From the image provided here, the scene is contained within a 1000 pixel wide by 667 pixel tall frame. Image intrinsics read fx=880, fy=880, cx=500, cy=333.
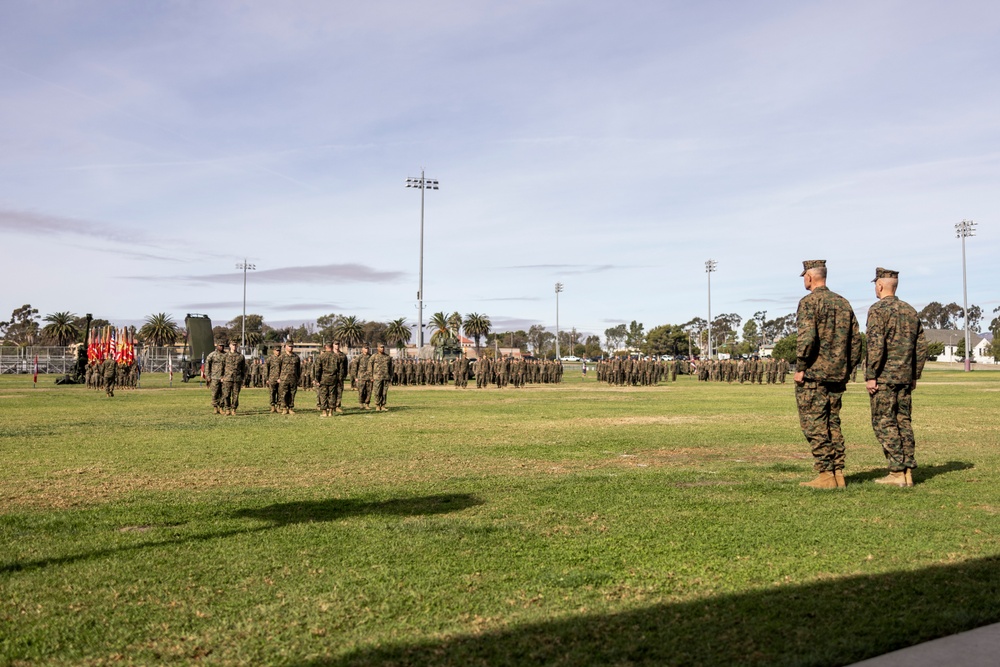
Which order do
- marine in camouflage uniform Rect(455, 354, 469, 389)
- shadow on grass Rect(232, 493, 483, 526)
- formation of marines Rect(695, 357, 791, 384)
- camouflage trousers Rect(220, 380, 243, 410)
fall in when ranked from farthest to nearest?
formation of marines Rect(695, 357, 791, 384) < marine in camouflage uniform Rect(455, 354, 469, 389) < camouflage trousers Rect(220, 380, 243, 410) < shadow on grass Rect(232, 493, 483, 526)

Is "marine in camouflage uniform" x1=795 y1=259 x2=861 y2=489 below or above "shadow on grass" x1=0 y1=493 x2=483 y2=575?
above

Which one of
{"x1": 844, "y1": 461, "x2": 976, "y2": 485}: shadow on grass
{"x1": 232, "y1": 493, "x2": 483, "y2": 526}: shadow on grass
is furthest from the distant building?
{"x1": 232, "y1": 493, "x2": 483, "y2": 526}: shadow on grass

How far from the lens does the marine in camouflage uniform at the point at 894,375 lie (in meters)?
8.85

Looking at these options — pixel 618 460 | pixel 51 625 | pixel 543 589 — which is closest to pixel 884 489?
pixel 618 460

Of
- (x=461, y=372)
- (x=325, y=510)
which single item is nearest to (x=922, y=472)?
(x=325, y=510)

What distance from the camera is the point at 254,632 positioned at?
437 centimetres

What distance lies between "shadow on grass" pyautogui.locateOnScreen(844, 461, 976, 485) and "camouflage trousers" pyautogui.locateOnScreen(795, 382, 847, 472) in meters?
0.66

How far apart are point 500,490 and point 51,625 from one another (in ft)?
16.4

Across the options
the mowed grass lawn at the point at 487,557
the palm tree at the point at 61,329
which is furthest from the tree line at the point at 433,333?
the mowed grass lawn at the point at 487,557

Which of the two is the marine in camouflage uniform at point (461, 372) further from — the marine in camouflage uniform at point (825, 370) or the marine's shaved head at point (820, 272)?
the marine in camouflage uniform at point (825, 370)

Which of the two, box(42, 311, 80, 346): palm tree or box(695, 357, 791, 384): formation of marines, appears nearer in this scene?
box(695, 357, 791, 384): formation of marines

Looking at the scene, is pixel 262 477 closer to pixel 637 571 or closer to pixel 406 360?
pixel 637 571

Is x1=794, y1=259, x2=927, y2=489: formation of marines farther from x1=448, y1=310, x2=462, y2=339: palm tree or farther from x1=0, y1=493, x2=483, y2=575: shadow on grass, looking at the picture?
x1=448, y1=310, x2=462, y2=339: palm tree

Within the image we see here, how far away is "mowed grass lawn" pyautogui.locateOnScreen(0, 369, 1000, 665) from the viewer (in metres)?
4.21
